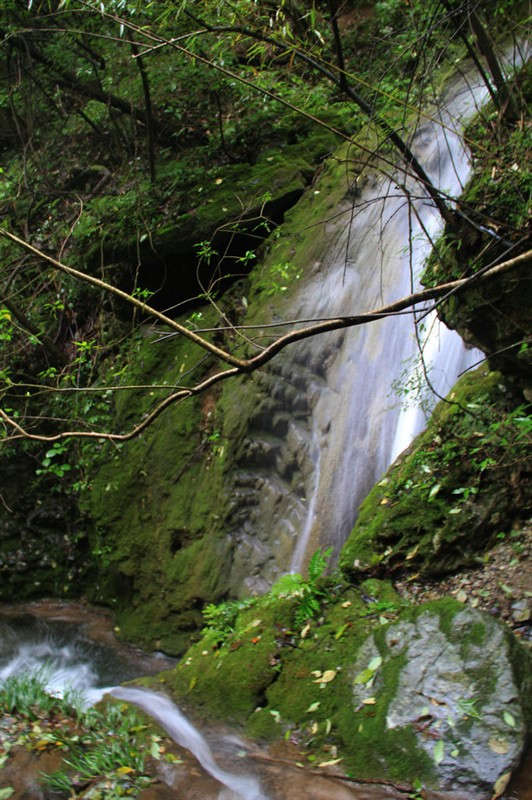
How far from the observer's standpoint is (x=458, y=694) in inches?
138

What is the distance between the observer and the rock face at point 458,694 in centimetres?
318

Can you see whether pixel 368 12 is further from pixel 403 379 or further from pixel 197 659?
pixel 197 659

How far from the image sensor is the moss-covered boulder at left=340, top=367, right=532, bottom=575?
4730 mm

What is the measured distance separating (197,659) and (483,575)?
2.26 meters

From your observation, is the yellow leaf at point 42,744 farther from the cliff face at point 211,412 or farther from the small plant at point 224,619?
the cliff face at point 211,412

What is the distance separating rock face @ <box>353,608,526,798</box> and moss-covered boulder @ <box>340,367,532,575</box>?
0.97m

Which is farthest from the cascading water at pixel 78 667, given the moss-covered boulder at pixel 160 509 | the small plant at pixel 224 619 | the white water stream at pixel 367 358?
the white water stream at pixel 367 358

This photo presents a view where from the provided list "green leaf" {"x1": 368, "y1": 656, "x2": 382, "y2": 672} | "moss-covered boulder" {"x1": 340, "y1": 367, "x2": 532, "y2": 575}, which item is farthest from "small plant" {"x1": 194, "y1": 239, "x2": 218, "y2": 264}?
"green leaf" {"x1": 368, "y1": 656, "x2": 382, "y2": 672}

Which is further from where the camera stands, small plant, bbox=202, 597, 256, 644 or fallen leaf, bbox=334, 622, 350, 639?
small plant, bbox=202, 597, 256, 644

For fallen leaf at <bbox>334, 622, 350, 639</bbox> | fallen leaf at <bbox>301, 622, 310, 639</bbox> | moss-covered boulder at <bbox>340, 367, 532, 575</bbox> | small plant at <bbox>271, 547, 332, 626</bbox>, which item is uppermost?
moss-covered boulder at <bbox>340, 367, 532, 575</bbox>

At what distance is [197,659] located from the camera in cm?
511

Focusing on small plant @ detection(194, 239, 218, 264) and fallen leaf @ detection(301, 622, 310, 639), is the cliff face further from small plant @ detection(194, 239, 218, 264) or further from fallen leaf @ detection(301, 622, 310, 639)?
fallen leaf @ detection(301, 622, 310, 639)

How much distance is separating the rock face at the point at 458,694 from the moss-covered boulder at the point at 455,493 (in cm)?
97

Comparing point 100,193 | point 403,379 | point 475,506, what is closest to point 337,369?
point 403,379
